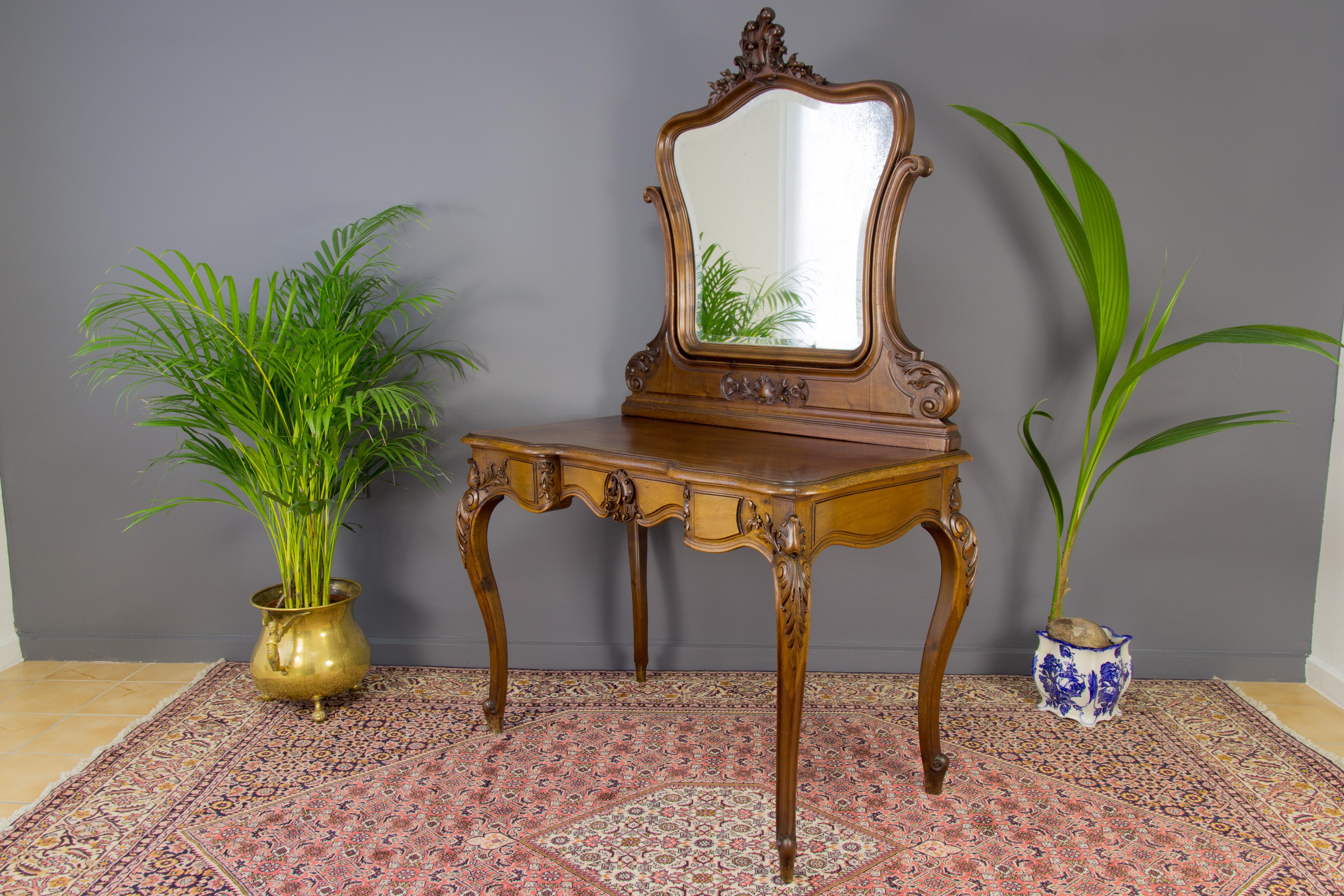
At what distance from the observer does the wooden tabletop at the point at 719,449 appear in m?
1.91

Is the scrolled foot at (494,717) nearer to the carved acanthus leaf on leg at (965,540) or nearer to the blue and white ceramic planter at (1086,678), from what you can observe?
the carved acanthus leaf on leg at (965,540)

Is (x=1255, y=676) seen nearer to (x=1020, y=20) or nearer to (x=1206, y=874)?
(x=1206, y=874)

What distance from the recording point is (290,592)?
2.82 m

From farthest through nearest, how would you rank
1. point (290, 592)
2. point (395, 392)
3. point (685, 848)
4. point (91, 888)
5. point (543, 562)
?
point (543, 562) → point (290, 592) → point (395, 392) → point (685, 848) → point (91, 888)

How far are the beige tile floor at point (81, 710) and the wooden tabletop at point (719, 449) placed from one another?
1517 millimetres

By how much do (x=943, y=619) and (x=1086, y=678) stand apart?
0.79 metres

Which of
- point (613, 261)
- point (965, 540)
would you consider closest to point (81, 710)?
point (613, 261)

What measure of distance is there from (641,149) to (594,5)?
0.50 meters

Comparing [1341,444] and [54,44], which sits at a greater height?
[54,44]

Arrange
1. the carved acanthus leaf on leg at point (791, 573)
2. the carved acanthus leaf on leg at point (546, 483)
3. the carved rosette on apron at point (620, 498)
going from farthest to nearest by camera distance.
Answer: the carved acanthus leaf on leg at point (546, 483), the carved rosette on apron at point (620, 498), the carved acanthus leaf on leg at point (791, 573)

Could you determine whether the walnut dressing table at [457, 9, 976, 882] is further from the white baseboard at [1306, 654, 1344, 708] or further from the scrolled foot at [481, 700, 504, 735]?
the white baseboard at [1306, 654, 1344, 708]

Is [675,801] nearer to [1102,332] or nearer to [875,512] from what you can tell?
[875,512]

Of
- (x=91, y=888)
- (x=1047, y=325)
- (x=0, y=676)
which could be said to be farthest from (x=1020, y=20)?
(x=0, y=676)

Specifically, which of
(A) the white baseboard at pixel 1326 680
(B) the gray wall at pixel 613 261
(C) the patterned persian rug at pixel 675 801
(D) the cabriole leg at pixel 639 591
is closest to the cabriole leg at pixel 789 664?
(C) the patterned persian rug at pixel 675 801
